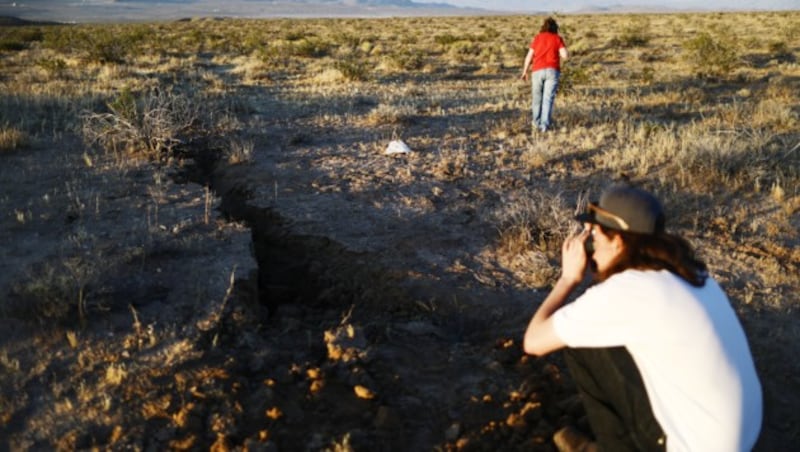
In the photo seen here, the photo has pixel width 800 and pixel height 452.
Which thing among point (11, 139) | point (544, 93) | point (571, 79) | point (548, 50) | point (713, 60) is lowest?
point (11, 139)

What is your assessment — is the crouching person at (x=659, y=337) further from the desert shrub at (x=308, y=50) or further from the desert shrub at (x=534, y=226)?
the desert shrub at (x=308, y=50)

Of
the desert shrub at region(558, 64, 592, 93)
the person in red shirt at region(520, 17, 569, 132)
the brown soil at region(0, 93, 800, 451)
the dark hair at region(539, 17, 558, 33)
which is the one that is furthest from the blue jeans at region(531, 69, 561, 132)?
the desert shrub at region(558, 64, 592, 93)

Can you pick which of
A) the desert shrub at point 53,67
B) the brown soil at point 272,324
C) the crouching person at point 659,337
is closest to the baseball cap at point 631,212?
the crouching person at point 659,337

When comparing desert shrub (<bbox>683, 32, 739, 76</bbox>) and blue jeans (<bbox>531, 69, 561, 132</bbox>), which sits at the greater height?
desert shrub (<bbox>683, 32, 739, 76</bbox>)

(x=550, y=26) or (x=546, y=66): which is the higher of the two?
(x=550, y=26)

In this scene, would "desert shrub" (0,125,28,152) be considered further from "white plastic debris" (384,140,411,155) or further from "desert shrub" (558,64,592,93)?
"desert shrub" (558,64,592,93)

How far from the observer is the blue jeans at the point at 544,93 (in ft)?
26.2

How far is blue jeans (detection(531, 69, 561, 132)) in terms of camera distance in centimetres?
799

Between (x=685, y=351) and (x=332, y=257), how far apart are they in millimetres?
3444

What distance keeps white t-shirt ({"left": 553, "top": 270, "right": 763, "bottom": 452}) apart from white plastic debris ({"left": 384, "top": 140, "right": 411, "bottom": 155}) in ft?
17.5

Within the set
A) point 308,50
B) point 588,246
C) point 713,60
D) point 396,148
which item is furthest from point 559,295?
point 308,50

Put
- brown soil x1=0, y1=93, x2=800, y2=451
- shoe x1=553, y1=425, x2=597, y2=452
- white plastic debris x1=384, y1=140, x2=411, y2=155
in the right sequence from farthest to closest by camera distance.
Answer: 1. white plastic debris x1=384, y1=140, x2=411, y2=155
2. brown soil x1=0, y1=93, x2=800, y2=451
3. shoe x1=553, y1=425, x2=597, y2=452

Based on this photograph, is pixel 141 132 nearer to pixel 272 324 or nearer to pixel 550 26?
pixel 272 324

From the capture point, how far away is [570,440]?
2.77m
